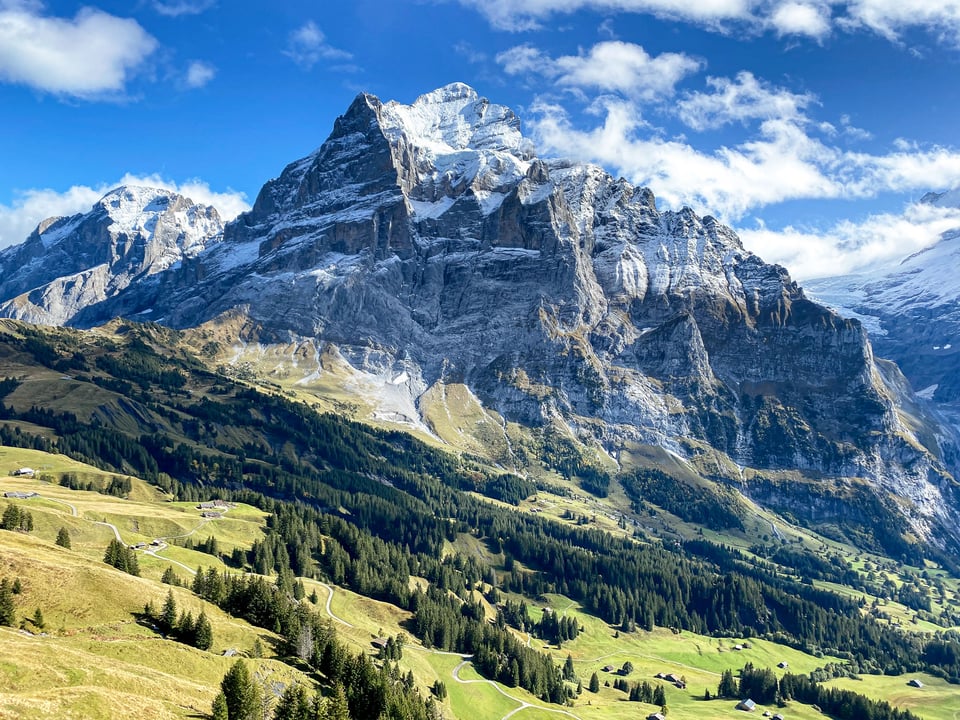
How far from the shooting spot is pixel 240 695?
248 ft

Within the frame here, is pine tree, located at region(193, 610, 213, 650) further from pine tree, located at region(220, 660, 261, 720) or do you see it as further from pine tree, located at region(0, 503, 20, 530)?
pine tree, located at region(0, 503, 20, 530)

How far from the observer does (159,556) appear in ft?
478

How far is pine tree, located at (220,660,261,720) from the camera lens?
74625mm

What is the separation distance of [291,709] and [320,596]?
89.0m

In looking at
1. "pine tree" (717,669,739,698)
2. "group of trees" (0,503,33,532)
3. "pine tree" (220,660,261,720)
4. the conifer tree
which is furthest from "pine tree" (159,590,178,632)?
"pine tree" (717,669,739,698)

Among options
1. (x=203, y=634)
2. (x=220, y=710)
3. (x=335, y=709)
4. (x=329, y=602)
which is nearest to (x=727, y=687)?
(x=329, y=602)

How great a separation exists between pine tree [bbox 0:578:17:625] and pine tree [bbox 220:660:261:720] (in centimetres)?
2313

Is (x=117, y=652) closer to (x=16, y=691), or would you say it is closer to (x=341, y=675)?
(x=16, y=691)

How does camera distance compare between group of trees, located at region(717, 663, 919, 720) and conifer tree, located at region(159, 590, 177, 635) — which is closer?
conifer tree, located at region(159, 590, 177, 635)

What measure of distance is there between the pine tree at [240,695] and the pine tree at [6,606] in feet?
75.9

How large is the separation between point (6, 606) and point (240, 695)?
2707 centimetres

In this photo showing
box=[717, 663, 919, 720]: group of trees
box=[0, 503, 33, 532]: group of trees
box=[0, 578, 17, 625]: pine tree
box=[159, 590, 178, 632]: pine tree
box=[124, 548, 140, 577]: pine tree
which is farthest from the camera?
box=[717, 663, 919, 720]: group of trees

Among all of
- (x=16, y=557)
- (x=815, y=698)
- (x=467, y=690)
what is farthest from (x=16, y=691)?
(x=815, y=698)

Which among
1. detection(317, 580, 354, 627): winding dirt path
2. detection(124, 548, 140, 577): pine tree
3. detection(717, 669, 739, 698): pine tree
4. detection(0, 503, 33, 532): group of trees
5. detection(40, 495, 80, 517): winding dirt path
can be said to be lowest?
detection(717, 669, 739, 698): pine tree
